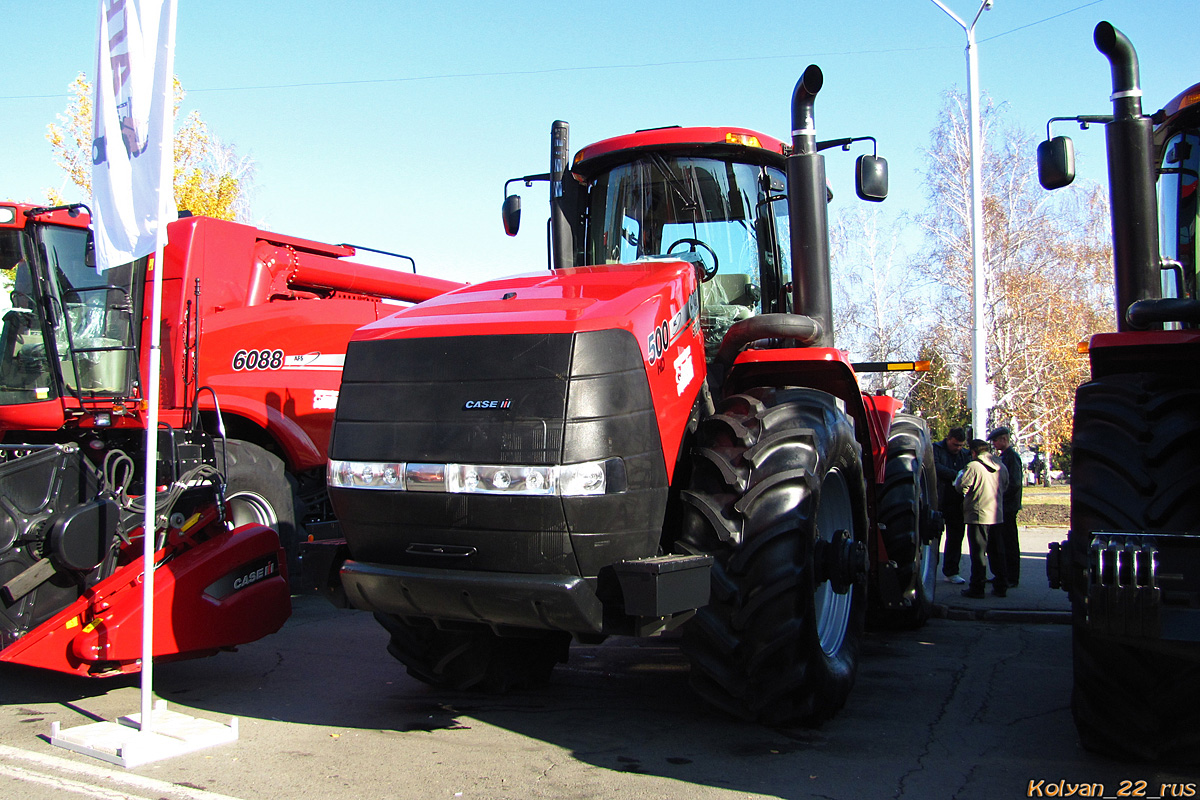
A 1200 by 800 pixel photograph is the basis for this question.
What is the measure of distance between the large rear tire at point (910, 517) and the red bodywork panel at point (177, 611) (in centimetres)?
365

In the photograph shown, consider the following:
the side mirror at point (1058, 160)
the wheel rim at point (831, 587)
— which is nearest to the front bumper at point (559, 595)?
the wheel rim at point (831, 587)

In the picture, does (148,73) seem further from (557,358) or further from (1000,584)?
(1000,584)

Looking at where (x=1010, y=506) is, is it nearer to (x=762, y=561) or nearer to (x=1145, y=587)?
(x=762, y=561)

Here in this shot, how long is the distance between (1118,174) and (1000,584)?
519cm

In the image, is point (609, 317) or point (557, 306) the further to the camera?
point (557, 306)

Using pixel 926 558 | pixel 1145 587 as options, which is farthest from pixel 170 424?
pixel 1145 587

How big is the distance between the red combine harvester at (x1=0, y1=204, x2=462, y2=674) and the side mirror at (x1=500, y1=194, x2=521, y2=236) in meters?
2.23

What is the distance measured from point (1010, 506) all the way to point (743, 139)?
5.56 m

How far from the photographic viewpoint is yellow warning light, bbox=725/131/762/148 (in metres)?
5.46

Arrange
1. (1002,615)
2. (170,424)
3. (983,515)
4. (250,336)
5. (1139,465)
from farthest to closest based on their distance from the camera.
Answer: (983,515)
(250,336)
(1002,615)
(170,424)
(1139,465)

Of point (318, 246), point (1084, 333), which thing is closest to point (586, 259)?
point (318, 246)

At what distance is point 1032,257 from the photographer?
1057 inches

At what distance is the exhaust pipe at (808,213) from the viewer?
4977 mm

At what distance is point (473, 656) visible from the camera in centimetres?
507
